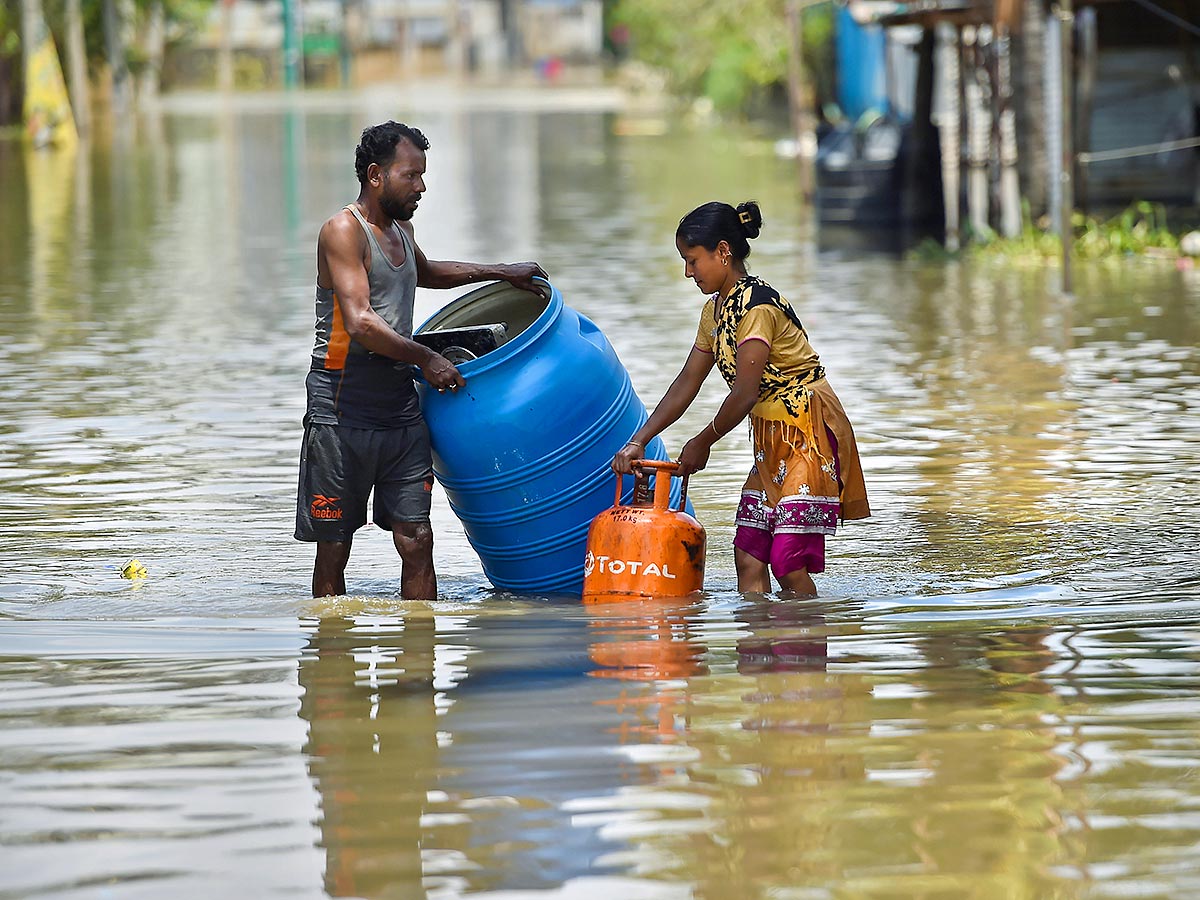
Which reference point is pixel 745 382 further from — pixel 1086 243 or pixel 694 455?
pixel 1086 243

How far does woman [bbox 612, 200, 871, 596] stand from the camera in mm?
5930

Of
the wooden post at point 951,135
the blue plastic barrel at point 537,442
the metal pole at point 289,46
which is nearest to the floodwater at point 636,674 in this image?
the blue plastic barrel at point 537,442

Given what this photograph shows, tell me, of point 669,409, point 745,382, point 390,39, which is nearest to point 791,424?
point 745,382

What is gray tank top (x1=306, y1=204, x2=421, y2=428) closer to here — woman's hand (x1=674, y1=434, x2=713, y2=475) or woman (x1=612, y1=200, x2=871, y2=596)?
woman (x1=612, y1=200, x2=871, y2=596)

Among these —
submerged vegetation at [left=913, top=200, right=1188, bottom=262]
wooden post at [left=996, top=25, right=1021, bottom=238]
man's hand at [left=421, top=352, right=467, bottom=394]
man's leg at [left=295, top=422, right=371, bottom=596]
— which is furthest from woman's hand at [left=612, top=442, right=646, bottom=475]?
wooden post at [left=996, top=25, right=1021, bottom=238]

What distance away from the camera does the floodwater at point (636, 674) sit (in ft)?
13.2

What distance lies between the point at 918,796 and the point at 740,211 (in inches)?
86.5

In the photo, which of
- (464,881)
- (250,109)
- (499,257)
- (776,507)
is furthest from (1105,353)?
(250,109)

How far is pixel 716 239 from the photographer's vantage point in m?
→ 5.93

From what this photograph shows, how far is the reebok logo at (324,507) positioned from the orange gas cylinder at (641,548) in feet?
2.54

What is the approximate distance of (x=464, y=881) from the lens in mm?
3902

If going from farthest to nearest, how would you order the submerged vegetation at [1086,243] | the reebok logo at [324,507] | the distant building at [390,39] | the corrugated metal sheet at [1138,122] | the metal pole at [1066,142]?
the distant building at [390,39] → the corrugated metal sheet at [1138,122] → the submerged vegetation at [1086,243] → the metal pole at [1066,142] → the reebok logo at [324,507]

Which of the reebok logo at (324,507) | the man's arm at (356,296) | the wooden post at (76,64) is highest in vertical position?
the wooden post at (76,64)

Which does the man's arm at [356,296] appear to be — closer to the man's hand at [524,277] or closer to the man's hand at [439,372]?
the man's hand at [439,372]
